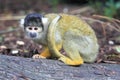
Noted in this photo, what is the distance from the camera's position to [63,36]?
177 inches

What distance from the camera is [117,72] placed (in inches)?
173

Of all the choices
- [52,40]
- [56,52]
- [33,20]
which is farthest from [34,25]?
[56,52]

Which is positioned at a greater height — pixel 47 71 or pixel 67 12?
pixel 67 12

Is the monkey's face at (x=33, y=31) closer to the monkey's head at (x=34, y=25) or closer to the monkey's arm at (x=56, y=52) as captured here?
the monkey's head at (x=34, y=25)

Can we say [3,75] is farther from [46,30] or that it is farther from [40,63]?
[46,30]

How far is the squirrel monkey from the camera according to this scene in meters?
4.41

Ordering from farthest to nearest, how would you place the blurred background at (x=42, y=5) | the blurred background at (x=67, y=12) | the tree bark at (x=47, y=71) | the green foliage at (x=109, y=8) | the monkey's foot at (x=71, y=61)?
the blurred background at (x=42, y=5), the green foliage at (x=109, y=8), the blurred background at (x=67, y=12), the monkey's foot at (x=71, y=61), the tree bark at (x=47, y=71)

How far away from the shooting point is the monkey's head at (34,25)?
4402 mm

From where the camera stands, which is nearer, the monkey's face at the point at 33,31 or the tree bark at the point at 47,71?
the tree bark at the point at 47,71

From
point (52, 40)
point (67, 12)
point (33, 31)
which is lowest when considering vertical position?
point (52, 40)

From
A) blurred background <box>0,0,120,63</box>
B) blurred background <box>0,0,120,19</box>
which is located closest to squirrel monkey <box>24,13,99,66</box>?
blurred background <box>0,0,120,63</box>

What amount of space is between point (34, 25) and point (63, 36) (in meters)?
0.35

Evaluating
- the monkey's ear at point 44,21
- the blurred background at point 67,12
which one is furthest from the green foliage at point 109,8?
the monkey's ear at point 44,21

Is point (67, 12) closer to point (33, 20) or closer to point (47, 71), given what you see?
point (33, 20)
